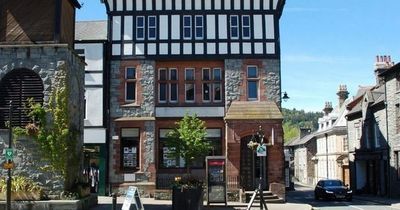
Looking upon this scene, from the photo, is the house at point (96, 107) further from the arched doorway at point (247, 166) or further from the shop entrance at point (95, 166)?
the arched doorway at point (247, 166)

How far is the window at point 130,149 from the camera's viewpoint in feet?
103

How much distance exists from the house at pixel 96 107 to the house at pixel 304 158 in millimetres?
37818

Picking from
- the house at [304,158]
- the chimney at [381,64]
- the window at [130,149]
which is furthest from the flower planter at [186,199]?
the house at [304,158]

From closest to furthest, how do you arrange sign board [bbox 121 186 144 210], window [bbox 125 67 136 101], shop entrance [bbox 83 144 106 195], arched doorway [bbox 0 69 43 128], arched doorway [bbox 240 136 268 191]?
sign board [bbox 121 186 144 210]
arched doorway [bbox 0 69 43 128]
arched doorway [bbox 240 136 268 191]
shop entrance [bbox 83 144 106 195]
window [bbox 125 67 136 101]

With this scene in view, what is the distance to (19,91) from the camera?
2192cm

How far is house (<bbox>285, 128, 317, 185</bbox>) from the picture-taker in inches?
2608

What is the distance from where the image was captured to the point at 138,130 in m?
31.5

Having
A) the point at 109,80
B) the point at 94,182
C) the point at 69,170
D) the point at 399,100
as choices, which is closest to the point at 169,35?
the point at 109,80

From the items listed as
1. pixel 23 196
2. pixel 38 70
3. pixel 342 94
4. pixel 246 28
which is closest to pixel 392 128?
pixel 246 28

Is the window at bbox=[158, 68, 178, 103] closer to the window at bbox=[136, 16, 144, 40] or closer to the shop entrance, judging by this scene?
the window at bbox=[136, 16, 144, 40]

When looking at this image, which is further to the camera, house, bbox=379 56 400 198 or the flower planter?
house, bbox=379 56 400 198

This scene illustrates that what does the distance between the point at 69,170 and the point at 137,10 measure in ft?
43.2

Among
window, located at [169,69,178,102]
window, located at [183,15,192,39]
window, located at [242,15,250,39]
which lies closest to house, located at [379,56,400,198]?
window, located at [242,15,250,39]

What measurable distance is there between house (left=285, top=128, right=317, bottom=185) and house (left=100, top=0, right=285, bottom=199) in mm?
34430
